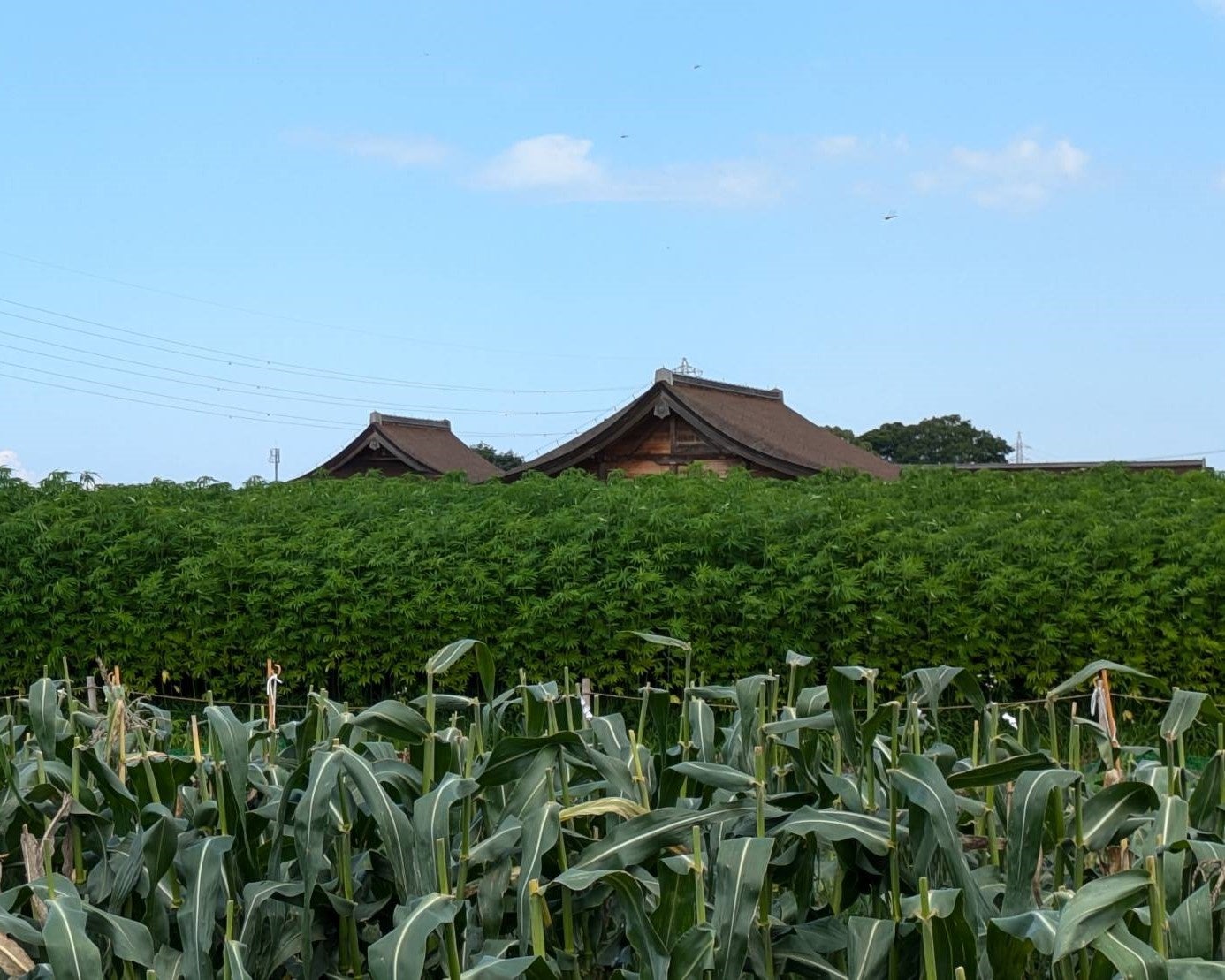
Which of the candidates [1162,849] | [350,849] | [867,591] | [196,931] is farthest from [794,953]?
[867,591]

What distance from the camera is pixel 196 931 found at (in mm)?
2184

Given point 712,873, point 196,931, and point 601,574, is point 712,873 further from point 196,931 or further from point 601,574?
point 601,574

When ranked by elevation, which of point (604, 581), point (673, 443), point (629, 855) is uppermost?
point (673, 443)

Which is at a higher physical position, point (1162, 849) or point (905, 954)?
point (1162, 849)

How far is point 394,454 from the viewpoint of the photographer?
97.6 ft

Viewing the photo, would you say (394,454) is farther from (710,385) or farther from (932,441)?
(932,441)

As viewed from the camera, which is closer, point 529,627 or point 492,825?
point 492,825

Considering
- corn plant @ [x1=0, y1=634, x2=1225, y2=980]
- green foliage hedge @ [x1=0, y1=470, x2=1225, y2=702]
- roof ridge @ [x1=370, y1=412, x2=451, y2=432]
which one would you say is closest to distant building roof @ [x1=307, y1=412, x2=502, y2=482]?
roof ridge @ [x1=370, y1=412, x2=451, y2=432]

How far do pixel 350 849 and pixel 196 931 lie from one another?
28 centimetres

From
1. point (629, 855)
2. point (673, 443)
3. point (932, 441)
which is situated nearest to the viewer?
point (629, 855)

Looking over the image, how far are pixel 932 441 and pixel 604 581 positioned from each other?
52.6m

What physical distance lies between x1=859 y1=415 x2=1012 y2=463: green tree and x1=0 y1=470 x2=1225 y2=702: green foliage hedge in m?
49.0

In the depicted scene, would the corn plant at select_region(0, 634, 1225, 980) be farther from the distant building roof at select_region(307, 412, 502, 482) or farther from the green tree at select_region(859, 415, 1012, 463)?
the green tree at select_region(859, 415, 1012, 463)

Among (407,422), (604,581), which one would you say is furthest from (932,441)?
(604,581)
